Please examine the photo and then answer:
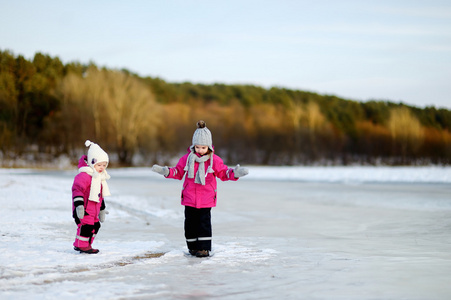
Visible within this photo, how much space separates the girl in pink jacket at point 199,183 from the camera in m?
6.77

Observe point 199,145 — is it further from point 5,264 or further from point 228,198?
point 228,198

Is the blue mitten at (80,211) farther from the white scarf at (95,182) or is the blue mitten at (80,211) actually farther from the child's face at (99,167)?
A: the child's face at (99,167)

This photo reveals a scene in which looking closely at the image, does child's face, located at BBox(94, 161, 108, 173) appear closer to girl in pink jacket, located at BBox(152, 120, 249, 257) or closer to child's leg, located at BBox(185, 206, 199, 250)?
girl in pink jacket, located at BBox(152, 120, 249, 257)

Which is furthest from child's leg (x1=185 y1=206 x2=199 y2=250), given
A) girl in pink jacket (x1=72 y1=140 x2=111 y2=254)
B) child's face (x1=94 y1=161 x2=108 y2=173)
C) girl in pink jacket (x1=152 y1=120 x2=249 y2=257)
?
child's face (x1=94 y1=161 x2=108 y2=173)

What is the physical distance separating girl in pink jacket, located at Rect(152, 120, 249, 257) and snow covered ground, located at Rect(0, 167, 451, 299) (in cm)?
33

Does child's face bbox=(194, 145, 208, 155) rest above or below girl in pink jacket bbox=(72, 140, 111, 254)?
above

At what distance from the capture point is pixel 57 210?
39.8 ft

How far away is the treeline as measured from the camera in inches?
2057

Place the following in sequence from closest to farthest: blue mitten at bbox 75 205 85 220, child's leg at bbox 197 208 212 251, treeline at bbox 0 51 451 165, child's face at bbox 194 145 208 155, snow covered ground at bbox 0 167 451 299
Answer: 1. snow covered ground at bbox 0 167 451 299
2. blue mitten at bbox 75 205 85 220
3. child's leg at bbox 197 208 212 251
4. child's face at bbox 194 145 208 155
5. treeline at bbox 0 51 451 165

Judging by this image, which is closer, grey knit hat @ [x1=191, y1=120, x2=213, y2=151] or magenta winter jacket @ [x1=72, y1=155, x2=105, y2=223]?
magenta winter jacket @ [x1=72, y1=155, x2=105, y2=223]

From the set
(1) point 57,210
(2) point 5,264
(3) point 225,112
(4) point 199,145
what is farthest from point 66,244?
(3) point 225,112

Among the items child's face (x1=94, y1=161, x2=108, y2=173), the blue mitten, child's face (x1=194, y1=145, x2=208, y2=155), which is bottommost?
the blue mitten

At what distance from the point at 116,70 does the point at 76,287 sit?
169ft

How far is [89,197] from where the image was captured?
6.57 meters
